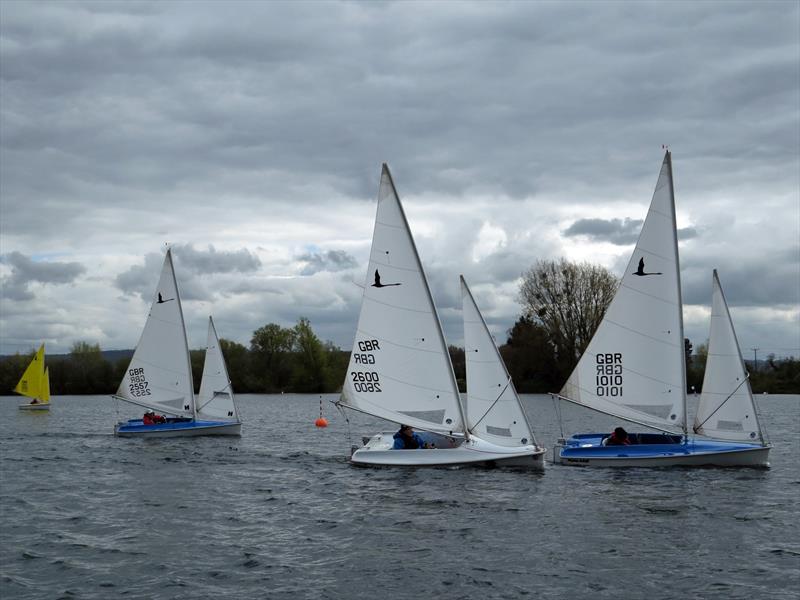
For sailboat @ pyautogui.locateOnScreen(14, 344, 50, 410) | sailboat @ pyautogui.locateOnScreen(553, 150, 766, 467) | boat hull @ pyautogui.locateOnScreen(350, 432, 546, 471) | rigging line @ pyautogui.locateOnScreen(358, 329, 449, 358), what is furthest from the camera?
sailboat @ pyautogui.locateOnScreen(14, 344, 50, 410)

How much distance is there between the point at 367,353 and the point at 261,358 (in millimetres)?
88443

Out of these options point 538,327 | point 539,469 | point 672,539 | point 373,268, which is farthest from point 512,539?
point 538,327

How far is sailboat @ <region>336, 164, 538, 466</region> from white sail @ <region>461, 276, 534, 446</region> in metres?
0.39

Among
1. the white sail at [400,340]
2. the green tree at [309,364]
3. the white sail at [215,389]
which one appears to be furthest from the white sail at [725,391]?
the green tree at [309,364]

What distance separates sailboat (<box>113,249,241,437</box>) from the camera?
42.3 m

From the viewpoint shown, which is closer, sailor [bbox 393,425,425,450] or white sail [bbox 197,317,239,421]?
sailor [bbox 393,425,425,450]

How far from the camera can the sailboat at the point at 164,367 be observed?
42.3 meters

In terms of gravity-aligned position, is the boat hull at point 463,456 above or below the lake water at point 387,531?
above

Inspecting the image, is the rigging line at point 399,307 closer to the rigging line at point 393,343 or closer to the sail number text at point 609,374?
the rigging line at point 393,343

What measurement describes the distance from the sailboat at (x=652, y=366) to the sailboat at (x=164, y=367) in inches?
778

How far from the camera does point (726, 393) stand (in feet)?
95.8

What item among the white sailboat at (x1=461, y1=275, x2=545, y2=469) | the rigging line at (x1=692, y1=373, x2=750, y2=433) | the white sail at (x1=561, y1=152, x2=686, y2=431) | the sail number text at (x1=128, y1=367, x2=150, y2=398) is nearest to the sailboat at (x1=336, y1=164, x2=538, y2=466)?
the white sailboat at (x1=461, y1=275, x2=545, y2=469)


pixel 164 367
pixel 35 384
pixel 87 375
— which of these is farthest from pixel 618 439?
pixel 87 375

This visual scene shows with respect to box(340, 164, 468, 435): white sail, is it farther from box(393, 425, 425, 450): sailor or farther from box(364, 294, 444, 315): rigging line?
box(393, 425, 425, 450): sailor
